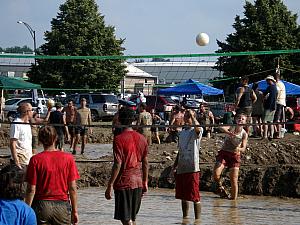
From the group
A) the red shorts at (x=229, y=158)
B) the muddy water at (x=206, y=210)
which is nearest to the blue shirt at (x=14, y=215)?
the muddy water at (x=206, y=210)

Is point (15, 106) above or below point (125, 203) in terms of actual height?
above

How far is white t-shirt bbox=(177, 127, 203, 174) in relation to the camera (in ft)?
37.3

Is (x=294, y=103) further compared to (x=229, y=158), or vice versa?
(x=294, y=103)

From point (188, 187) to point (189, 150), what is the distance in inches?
22.5

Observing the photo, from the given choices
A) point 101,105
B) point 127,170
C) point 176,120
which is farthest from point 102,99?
point 127,170

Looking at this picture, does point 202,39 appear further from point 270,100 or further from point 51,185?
point 51,185

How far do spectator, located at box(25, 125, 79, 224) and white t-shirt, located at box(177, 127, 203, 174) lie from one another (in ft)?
13.5

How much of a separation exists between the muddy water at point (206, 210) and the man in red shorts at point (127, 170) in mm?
2421

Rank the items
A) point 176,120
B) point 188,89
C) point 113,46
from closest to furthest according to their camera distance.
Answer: point 176,120
point 188,89
point 113,46

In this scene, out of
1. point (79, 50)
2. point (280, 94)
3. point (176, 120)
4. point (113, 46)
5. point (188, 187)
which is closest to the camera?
point (188, 187)

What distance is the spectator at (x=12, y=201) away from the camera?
5.52 metres

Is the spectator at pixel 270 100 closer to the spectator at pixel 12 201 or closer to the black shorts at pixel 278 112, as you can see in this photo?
the black shorts at pixel 278 112

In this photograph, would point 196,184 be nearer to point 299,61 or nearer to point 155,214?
point 155,214

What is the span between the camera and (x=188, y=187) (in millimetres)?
11359
